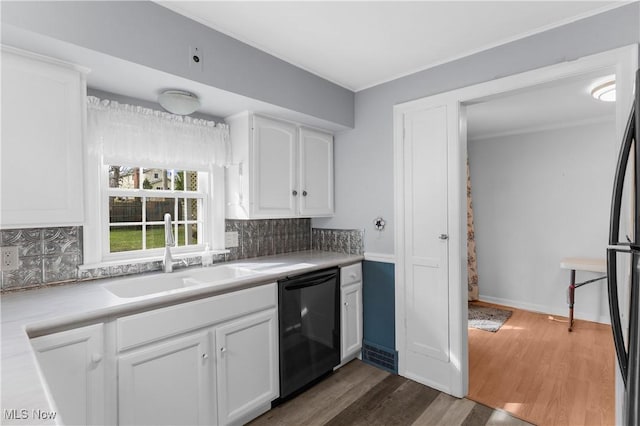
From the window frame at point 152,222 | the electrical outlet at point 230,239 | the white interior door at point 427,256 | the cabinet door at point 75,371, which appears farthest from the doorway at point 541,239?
the cabinet door at point 75,371

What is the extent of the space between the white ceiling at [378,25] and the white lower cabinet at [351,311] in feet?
5.24

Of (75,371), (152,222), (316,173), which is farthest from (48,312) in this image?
(316,173)

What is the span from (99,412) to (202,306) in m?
0.59

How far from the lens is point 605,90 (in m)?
2.61

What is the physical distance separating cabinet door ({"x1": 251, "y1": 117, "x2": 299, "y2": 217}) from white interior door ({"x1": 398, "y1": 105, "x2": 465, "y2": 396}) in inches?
34.7

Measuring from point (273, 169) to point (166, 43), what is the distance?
3.61 ft

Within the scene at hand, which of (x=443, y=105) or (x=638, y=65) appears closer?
(x=638, y=65)

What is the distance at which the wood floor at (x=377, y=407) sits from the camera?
2.07m

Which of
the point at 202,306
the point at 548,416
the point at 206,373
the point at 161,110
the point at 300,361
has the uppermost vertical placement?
the point at 161,110

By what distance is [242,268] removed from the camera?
236cm

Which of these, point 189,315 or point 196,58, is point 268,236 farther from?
point 196,58

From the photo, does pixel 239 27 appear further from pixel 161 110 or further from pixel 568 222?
pixel 568 222

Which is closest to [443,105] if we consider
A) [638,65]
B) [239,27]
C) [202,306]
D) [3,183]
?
[638,65]

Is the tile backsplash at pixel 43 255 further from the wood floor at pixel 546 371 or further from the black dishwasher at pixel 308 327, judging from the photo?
the wood floor at pixel 546 371
